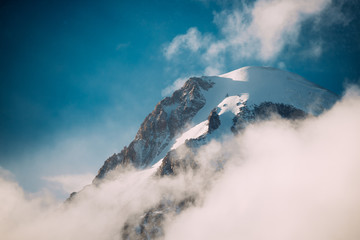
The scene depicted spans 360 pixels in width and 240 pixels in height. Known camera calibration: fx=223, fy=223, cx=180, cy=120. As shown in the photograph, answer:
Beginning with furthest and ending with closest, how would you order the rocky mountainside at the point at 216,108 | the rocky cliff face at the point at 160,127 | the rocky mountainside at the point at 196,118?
the rocky cliff face at the point at 160,127 < the rocky mountainside at the point at 216,108 < the rocky mountainside at the point at 196,118

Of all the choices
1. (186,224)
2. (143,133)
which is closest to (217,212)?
(186,224)

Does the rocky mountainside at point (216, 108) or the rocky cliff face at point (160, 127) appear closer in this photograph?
the rocky mountainside at point (216, 108)

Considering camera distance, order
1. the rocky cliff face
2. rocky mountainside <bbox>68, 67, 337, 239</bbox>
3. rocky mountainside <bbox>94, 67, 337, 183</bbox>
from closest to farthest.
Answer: rocky mountainside <bbox>68, 67, 337, 239</bbox> < rocky mountainside <bbox>94, 67, 337, 183</bbox> < the rocky cliff face

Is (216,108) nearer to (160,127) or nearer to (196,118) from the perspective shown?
(196,118)

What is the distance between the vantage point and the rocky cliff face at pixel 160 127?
162250 millimetres

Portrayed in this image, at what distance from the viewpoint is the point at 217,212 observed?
100500 mm

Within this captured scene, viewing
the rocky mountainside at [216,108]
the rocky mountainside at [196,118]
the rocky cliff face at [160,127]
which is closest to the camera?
the rocky mountainside at [196,118]

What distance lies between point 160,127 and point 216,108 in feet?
158

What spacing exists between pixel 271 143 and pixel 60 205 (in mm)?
144156

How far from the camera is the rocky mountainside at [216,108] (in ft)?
441

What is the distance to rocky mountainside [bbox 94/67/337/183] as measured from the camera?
441 ft

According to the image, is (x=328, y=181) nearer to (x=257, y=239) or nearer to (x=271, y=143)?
(x=271, y=143)

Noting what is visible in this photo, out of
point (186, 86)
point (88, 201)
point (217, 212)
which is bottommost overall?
point (217, 212)

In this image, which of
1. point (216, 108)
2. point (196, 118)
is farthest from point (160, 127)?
point (216, 108)
